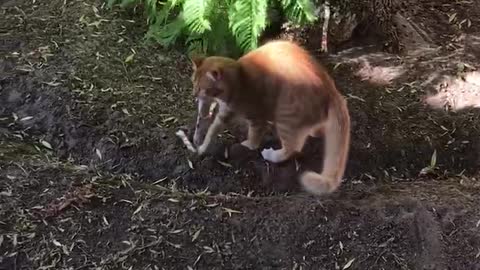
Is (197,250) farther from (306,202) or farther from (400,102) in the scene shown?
(400,102)

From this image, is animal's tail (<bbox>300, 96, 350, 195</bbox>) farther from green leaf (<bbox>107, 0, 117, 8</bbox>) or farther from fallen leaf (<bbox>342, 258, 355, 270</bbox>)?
green leaf (<bbox>107, 0, 117, 8</bbox>)

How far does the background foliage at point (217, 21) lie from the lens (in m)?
4.31

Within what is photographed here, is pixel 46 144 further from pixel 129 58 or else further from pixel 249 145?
pixel 249 145

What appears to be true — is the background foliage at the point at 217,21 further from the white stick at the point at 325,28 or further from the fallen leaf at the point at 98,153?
the fallen leaf at the point at 98,153

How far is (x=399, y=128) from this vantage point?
4.33m

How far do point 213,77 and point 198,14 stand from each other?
731 millimetres

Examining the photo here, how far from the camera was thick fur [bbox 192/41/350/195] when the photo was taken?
3715mm

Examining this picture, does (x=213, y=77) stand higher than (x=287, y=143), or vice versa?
(x=213, y=77)

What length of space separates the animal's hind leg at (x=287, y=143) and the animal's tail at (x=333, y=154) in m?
0.15

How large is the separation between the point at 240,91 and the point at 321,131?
43cm

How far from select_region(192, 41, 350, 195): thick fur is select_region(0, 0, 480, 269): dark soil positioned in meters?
0.19

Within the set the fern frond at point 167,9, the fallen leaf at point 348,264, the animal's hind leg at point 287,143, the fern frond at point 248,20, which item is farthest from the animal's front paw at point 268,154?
the fern frond at point 167,9

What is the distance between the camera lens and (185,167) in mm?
4031

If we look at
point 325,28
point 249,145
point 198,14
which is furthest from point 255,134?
point 325,28
